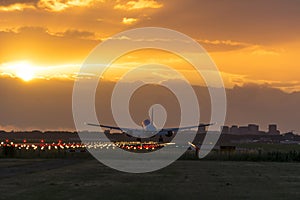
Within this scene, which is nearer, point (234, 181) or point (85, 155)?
point (234, 181)

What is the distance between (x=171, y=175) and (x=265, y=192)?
11.9 meters

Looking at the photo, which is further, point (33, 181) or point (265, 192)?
point (33, 181)

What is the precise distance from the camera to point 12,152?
2687 inches

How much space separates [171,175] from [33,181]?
10.6m

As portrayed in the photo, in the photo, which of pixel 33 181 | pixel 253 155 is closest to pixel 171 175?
pixel 33 181

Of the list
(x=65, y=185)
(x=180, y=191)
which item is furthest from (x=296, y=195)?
(x=65, y=185)

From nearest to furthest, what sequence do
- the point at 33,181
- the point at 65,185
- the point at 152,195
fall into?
the point at 152,195, the point at 65,185, the point at 33,181

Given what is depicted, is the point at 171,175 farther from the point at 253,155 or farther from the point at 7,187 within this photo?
the point at 253,155

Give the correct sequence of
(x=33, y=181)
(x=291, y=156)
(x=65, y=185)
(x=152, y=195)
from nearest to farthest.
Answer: (x=152, y=195), (x=65, y=185), (x=33, y=181), (x=291, y=156)

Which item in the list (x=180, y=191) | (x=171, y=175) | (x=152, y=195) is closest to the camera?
(x=152, y=195)

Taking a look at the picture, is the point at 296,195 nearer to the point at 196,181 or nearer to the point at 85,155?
the point at 196,181

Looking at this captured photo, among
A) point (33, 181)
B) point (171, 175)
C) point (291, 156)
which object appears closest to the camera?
point (33, 181)

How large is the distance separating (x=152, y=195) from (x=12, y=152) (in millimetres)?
43582

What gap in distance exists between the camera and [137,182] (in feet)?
115
